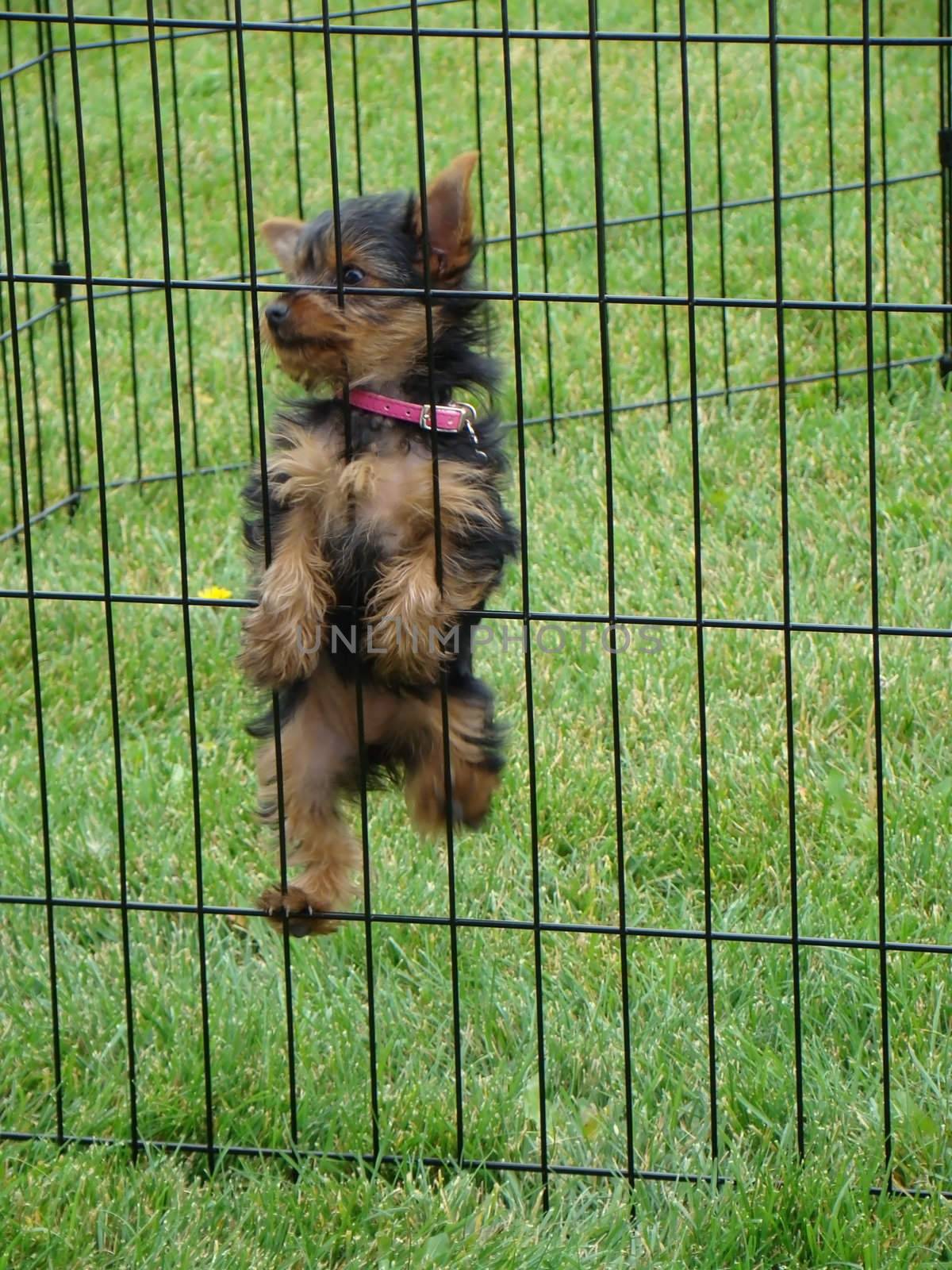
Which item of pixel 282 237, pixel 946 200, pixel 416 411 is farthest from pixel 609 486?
pixel 946 200

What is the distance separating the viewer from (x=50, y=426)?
6.76m

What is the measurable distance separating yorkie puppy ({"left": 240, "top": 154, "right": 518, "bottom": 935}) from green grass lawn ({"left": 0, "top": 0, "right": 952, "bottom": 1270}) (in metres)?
0.26

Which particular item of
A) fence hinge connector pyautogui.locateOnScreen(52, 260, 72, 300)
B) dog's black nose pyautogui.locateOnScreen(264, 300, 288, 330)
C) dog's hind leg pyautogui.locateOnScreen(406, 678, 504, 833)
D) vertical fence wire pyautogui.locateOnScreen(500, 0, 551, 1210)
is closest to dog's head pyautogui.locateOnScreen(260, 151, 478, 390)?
dog's black nose pyautogui.locateOnScreen(264, 300, 288, 330)

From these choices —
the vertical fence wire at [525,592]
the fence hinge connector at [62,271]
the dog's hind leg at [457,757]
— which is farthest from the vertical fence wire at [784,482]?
the fence hinge connector at [62,271]

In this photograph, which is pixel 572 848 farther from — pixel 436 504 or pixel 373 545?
pixel 436 504

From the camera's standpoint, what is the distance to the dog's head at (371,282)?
3.24m

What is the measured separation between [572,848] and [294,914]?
1.08 metres

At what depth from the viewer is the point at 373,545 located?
327cm

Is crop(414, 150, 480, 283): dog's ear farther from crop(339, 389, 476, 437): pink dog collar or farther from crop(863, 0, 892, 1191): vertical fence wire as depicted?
crop(863, 0, 892, 1191): vertical fence wire

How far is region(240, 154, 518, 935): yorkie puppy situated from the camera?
316cm

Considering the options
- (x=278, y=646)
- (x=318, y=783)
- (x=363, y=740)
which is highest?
(x=278, y=646)

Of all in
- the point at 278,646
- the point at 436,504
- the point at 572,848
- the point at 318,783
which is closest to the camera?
the point at 436,504

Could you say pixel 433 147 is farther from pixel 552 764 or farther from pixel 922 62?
pixel 552 764

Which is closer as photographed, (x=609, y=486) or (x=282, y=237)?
(x=609, y=486)
